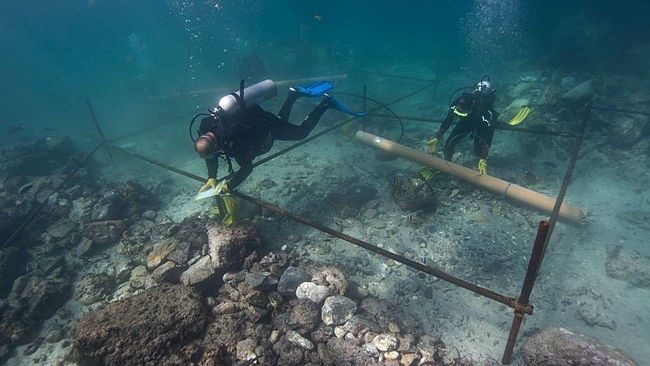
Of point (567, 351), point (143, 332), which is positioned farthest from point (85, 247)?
point (567, 351)

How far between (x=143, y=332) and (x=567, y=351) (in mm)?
4587

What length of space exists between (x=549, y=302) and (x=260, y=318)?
391 centimetres

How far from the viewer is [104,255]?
257 inches

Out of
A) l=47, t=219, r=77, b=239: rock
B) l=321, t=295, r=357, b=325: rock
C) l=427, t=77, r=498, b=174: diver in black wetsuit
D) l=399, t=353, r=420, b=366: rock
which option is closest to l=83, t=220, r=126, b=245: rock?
l=47, t=219, r=77, b=239: rock

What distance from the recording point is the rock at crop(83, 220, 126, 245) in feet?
22.2

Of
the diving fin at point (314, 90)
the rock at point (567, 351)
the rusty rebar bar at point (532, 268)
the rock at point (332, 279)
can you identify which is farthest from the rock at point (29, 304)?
the rock at point (567, 351)

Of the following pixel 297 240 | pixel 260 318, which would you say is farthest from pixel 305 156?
pixel 260 318

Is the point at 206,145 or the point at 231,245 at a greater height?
the point at 206,145

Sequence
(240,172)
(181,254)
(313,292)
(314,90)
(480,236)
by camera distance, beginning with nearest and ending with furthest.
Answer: (313,292)
(240,172)
(181,254)
(480,236)
(314,90)

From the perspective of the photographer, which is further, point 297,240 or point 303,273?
point 297,240

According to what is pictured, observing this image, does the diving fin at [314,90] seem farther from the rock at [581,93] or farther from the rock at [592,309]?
the rock at [581,93]

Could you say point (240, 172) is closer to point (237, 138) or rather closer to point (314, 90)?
point (237, 138)

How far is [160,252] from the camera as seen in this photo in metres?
5.41

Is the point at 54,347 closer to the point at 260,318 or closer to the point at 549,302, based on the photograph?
the point at 260,318
